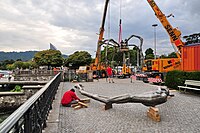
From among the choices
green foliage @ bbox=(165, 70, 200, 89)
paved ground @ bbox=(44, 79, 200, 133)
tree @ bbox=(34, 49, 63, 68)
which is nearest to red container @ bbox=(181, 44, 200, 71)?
green foliage @ bbox=(165, 70, 200, 89)

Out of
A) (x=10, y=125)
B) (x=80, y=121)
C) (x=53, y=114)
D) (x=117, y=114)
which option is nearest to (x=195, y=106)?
(x=117, y=114)

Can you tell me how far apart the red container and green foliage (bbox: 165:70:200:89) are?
2.14m

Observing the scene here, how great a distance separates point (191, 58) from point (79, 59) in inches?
2270

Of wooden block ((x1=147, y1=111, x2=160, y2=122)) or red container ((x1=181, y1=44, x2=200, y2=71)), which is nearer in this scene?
wooden block ((x1=147, y1=111, x2=160, y2=122))

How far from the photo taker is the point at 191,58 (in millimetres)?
17328

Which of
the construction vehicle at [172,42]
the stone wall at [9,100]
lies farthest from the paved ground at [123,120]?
A: the construction vehicle at [172,42]

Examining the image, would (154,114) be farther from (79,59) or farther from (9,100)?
(79,59)

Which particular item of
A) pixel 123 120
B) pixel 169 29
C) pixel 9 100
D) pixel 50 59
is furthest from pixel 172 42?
pixel 50 59

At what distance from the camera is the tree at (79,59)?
73188 mm

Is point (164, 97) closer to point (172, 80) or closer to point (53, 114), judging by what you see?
point (53, 114)

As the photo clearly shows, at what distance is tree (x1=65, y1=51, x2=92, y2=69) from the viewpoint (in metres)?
73.2

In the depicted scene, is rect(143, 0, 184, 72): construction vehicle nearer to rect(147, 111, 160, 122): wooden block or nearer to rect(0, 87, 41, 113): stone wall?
rect(0, 87, 41, 113): stone wall

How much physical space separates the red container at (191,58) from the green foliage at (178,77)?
7.01 feet

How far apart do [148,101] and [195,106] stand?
3.46 metres
